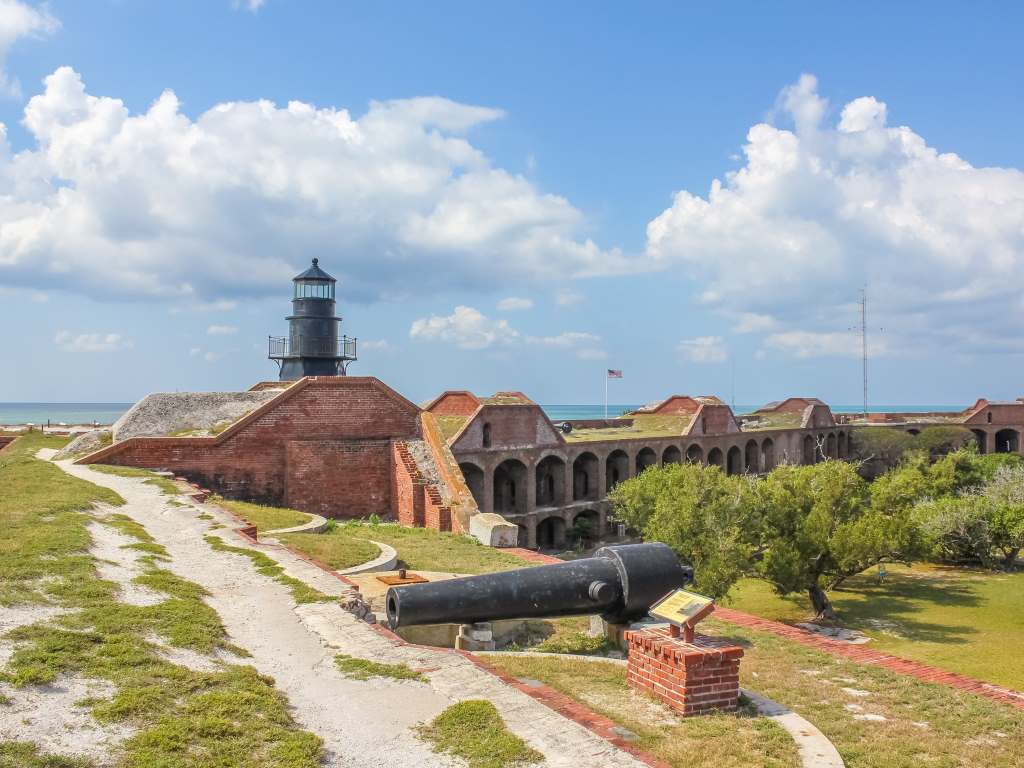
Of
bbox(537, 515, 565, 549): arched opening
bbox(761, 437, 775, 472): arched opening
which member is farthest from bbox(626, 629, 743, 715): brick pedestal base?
bbox(761, 437, 775, 472): arched opening

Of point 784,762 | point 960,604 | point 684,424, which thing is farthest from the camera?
point 684,424

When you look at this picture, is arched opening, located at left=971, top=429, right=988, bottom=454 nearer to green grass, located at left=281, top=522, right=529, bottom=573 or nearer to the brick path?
green grass, located at left=281, top=522, right=529, bottom=573

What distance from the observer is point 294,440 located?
20.5 meters

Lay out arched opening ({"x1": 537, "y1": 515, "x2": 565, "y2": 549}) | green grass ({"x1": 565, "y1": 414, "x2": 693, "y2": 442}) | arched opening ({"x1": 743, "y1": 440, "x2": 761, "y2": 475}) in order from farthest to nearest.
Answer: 1. arched opening ({"x1": 743, "y1": 440, "x2": 761, "y2": 475})
2. green grass ({"x1": 565, "y1": 414, "x2": 693, "y2": 442})
3. arched opening ({"x1": 537, "y1": 515, "x2": 565, "y2": 549})

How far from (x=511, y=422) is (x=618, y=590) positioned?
22577 millimetres

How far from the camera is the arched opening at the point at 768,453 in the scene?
47.2 meters

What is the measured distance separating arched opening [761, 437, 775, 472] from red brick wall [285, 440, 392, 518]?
31847mm

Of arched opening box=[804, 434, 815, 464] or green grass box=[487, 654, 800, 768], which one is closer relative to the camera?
green grass box=[487, 654, 800, 768]

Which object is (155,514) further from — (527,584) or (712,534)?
(712,534)

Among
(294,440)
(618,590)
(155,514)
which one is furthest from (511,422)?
(618,590)

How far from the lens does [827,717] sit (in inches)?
242

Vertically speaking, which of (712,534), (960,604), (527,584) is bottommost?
(960,604)

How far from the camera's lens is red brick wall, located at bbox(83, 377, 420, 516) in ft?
62.4

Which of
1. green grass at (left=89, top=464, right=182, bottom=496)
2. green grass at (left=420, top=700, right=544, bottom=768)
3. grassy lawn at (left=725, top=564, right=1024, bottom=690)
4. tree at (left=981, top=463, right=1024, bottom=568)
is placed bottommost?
grassy lawn at (left=725, top=564, right=1024, bottom=690)
